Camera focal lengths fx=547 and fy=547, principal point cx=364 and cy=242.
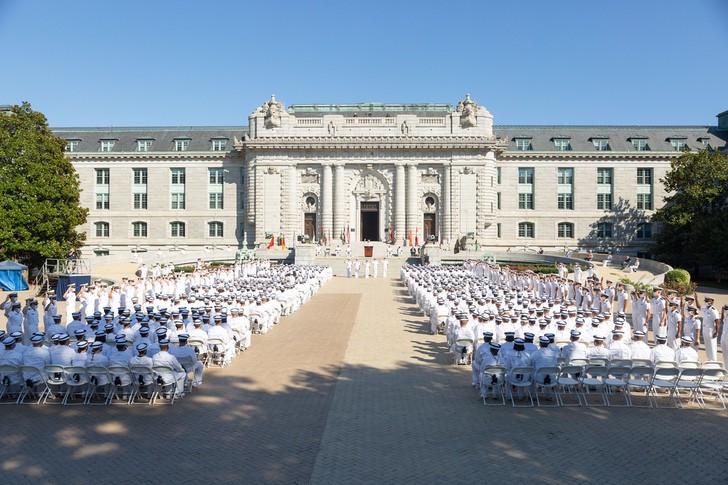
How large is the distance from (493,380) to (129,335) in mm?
10980

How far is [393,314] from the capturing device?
27.4 metres

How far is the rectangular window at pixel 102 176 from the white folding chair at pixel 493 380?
70925mm

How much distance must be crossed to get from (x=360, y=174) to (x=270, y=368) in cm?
5298

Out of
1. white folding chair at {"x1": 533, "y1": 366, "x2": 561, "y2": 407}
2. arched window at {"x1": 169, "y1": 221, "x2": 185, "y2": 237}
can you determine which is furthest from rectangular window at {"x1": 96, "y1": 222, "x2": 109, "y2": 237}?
white folding chair at {"x1": 533, "y1": 366, "x2": 561, "y2": 407}

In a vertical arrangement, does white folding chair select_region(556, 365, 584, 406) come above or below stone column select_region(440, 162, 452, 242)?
below

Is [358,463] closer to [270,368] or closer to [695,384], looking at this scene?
[270,368]

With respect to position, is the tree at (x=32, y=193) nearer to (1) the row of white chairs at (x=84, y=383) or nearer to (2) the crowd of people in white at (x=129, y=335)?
(2) the crowd of people in white at (x=129, y=335)

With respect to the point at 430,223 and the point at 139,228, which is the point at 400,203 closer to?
the point at 430,223

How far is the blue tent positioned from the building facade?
99.8 feet

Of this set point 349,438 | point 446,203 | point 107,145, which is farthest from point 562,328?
point 107,145

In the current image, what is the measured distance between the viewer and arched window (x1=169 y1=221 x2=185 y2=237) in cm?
7238

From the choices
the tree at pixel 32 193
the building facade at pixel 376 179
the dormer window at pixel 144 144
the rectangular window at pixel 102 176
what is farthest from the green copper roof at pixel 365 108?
the tree at pixel 32 193

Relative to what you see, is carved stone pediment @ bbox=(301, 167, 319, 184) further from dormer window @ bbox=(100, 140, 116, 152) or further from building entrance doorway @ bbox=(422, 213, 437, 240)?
dormer window @ bbox=(100, 140, 116, 152)

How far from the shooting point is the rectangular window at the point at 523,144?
7276 cm
